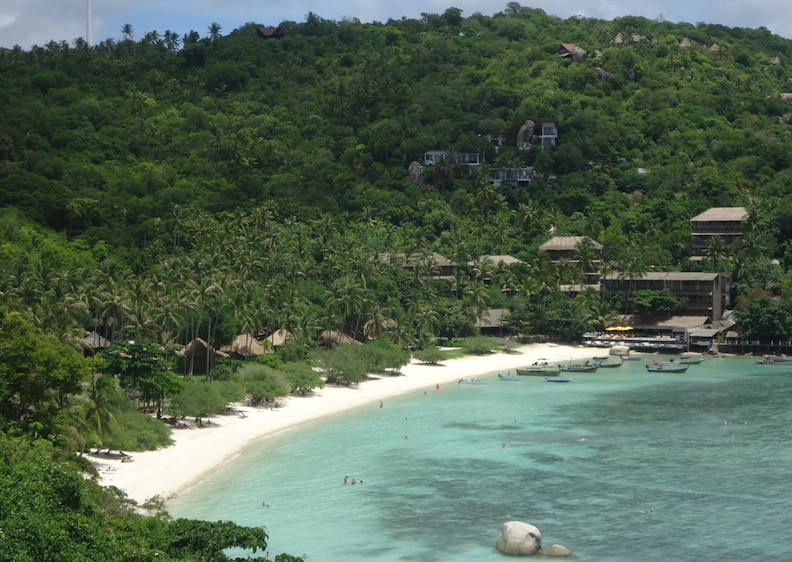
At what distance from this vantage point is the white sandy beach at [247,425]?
158 feet

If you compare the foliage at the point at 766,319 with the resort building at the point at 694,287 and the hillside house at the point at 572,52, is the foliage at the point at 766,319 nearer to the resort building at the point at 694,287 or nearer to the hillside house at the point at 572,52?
the resort building at the point at 694,287

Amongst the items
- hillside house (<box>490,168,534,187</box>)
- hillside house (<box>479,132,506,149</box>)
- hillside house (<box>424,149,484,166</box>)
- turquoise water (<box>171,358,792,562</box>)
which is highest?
hillside house (<box>479,132,506,149</box>)

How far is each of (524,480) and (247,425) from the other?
20.3 m

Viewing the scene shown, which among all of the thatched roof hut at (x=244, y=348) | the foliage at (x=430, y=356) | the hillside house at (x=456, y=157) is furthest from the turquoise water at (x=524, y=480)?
the hillside house at (x=456, y=157)

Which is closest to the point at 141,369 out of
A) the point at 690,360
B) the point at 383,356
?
the point at 383,356

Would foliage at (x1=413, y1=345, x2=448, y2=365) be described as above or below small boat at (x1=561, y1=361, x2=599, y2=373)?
above

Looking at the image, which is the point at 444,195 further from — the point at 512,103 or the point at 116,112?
the point at 116,112

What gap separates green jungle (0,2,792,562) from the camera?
44469 mm

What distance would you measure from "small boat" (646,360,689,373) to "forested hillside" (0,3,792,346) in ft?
54.8

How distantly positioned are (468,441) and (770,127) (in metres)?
125

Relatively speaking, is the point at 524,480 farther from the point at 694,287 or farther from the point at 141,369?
the point at 694,287

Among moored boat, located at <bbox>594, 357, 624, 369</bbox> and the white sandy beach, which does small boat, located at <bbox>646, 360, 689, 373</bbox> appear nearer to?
moored boat, located at <bbox>594, 357, 624, 369</bbox>

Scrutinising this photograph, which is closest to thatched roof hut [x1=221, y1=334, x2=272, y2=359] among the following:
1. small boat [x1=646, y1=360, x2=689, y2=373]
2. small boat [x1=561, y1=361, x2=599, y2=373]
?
small boat [x1=561, y1=361, x2=599, y2=373]

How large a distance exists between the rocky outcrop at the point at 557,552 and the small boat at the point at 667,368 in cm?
6026
